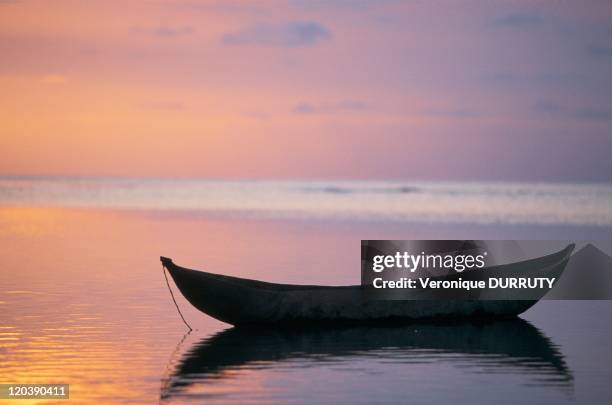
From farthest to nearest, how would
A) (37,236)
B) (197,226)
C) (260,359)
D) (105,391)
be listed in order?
(197,226)
(37,236)
(260,359)
(105,391)

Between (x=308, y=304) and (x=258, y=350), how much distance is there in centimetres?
217

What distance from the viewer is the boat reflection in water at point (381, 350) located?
45.8 feet

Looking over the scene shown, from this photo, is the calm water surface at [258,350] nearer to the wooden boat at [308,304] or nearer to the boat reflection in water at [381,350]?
the boat reflection in water at [381,350]

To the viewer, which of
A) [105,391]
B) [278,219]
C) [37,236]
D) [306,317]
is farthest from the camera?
[278,219]

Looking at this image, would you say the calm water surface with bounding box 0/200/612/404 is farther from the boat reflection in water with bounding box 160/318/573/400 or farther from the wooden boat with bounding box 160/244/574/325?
the wooden boat with bounding box 160/244/574/325

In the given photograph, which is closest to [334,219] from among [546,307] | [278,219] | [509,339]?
[278,219]

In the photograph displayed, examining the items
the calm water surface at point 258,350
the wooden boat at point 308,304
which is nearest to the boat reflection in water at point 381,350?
the calm water surface at point 258,350

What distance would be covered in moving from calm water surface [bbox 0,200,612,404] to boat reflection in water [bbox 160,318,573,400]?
2 cm

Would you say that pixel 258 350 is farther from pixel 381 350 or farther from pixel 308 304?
pixel 308 304

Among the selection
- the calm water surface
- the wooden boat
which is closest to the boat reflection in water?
the calm water surface

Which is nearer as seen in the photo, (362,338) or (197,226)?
(362,338)

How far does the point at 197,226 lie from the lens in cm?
4106

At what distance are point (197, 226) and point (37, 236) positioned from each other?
7.47 meters

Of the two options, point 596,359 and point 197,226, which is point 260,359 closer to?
point 596,359
